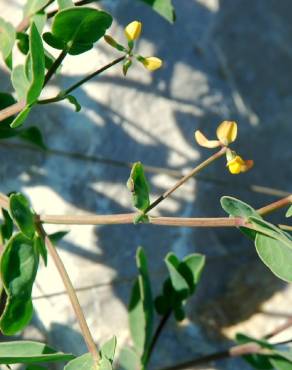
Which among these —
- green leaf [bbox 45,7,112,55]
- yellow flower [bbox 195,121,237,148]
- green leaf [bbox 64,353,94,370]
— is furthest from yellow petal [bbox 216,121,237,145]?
green leaf [bbox 64,353,94,370]

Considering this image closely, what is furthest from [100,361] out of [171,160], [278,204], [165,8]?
[171,160]

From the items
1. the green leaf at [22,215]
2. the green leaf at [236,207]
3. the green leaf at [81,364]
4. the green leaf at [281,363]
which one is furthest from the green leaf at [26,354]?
the green leaf at [281,363]

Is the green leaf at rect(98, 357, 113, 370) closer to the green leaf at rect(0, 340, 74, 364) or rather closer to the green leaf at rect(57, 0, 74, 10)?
the green leaf at rect(0, 340, 74, 364)

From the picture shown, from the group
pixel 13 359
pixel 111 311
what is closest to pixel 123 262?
pixel 111 311

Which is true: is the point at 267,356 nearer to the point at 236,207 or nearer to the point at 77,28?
the point at 236,207

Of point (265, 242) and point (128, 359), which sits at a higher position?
point (265, 242)
